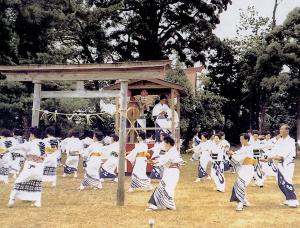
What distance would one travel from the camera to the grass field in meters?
8.94

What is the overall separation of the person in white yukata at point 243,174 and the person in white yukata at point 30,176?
4.32 m

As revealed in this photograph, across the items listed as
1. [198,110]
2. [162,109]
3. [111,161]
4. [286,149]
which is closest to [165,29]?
[198,110]

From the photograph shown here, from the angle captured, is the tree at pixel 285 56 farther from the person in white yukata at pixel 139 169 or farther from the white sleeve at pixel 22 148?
the white sleeve at pixel 22 148

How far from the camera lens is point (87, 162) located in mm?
13742

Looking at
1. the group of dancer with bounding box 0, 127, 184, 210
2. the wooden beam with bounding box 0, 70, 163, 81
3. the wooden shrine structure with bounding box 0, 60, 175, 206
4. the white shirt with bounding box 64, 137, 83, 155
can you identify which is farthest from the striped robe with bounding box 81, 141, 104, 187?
the wooden beam with bounding box 0, 70, 163, 81

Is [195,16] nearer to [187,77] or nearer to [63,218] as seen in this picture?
[187,77]

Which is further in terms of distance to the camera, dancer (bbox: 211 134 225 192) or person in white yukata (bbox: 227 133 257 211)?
dancer (bbox: 211 134 225 192)

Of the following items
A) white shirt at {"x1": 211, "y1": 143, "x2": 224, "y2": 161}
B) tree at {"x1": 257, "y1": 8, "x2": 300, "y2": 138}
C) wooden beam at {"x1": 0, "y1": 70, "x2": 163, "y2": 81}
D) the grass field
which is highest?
tree at {"x1": 257, "y1": 8, "x2": 300, "y2": 138}

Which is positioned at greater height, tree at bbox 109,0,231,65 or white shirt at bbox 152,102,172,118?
tree at bbox 109,0,231,65

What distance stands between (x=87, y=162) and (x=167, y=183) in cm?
414

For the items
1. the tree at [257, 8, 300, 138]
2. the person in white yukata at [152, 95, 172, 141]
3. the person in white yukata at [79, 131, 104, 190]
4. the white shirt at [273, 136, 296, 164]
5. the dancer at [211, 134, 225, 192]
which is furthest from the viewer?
the tree at [257, 8, 300, 138]

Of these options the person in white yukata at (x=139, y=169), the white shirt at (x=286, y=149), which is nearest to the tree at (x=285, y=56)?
the person in white yukata at (x=139, y=169)

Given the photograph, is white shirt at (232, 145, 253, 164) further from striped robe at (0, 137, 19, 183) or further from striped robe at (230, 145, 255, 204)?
striped robe at (0, 137, 19, 183)

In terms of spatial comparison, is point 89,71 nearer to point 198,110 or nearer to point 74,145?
point 74,145
